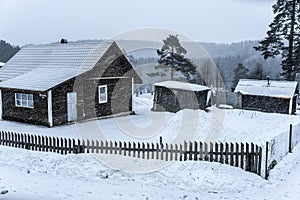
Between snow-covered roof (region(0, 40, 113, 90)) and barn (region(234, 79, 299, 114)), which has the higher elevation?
snow-covered roof (region(0, 40, 113, 90))

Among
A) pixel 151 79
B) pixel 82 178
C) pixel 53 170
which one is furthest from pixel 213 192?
pixel 151 79

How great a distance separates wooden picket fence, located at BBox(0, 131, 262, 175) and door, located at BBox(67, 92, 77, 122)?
25.6ft

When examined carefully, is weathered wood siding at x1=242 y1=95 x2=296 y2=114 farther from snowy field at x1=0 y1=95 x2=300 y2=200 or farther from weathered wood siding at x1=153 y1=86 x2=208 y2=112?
snowy field at x1=0 y1=95 x2=300 y2=200

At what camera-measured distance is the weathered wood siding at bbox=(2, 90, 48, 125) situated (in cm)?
1954

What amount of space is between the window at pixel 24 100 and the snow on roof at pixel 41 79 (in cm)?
61

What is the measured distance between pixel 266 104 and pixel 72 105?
682 inches

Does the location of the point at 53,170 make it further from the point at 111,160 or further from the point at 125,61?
the point at 125,61

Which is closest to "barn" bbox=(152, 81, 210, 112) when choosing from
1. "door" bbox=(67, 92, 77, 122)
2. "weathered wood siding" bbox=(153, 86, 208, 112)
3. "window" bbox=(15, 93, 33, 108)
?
"weathered wood siding" bbox=(153, 86, 208, 112)

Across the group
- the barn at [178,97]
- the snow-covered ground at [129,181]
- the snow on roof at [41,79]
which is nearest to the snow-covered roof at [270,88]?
the barn at [178,97]

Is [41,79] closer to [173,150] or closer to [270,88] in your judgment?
[173,150]

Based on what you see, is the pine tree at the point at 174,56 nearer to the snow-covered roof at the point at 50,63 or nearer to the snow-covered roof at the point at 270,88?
the snow-covered roof at the point at 270,88

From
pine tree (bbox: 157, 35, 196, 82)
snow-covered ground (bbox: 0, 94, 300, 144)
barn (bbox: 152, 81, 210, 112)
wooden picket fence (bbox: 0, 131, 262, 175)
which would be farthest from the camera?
pine tree (bbox: 157, 35, 196, 82)

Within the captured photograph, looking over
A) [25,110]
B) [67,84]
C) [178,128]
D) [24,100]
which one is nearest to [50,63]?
[24,100]

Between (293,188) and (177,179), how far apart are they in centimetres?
334
